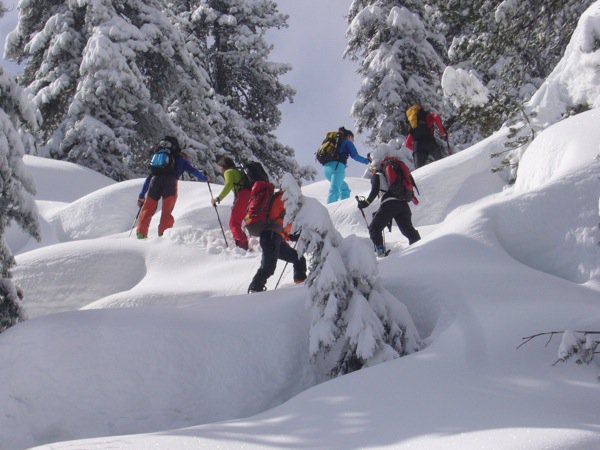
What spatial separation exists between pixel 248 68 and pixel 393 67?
779 cm

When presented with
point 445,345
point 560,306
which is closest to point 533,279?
point 560,306

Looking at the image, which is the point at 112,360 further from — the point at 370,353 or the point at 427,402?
the point at 427,402

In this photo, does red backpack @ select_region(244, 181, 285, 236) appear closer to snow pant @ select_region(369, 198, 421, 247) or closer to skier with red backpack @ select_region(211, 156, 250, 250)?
snow pant @ select_region(369, 198, 421, 247)

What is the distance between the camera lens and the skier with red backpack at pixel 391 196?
8.92 metres

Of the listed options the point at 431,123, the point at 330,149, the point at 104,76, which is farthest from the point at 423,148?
the point at 104,76

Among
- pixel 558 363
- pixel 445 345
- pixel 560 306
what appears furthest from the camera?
pixel 560 306

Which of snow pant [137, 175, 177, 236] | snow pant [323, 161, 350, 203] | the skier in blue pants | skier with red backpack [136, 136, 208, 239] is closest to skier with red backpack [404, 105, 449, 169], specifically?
the skier in blue pants

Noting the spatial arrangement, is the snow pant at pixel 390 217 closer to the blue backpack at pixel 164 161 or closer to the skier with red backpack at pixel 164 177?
the skier with red backpack at pixel 164 177

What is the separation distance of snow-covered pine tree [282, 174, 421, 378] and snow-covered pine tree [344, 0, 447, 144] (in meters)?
14.5

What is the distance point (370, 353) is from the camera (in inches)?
212

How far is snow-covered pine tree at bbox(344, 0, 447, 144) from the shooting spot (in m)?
19.8

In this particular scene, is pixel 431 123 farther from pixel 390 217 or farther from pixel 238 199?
pixel 390 217

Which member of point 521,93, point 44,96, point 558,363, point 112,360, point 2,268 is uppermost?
point 44,96

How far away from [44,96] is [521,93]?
13.3 metres
